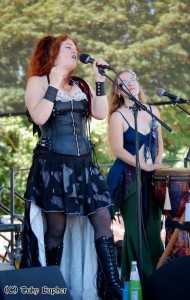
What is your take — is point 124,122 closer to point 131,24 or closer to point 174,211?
point 174,211

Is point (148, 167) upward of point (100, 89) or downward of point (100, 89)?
downward

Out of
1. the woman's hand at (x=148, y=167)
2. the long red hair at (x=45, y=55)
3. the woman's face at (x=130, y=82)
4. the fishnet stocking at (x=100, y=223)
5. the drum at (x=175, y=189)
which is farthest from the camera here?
the woman's face at (x=130, y=82)

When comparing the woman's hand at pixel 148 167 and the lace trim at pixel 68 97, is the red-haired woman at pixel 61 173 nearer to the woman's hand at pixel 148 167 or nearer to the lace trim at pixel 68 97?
the lace trim at pixel 68 97

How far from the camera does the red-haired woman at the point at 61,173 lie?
15.1 feet

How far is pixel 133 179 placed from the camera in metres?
5.31

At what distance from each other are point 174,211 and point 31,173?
1037mm

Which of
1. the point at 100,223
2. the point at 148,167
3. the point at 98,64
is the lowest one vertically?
the point at 100,223

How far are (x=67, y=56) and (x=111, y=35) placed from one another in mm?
2071

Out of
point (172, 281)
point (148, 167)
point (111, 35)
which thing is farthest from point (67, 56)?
point (111, 35)

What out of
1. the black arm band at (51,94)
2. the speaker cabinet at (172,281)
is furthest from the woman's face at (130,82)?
the speaker cabinet at (172,281)

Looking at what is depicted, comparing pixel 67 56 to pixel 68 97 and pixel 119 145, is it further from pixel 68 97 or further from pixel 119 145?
pixel 119 145

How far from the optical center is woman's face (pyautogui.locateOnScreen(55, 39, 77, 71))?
476cm


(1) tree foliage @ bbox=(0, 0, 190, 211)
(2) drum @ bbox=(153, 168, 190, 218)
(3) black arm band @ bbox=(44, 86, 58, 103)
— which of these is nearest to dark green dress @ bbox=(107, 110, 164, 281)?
Answer: (2) drum @ bbox=(153, 168, 190, 218)

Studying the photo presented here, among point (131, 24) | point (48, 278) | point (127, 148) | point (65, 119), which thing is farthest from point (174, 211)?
point (131, 24)
